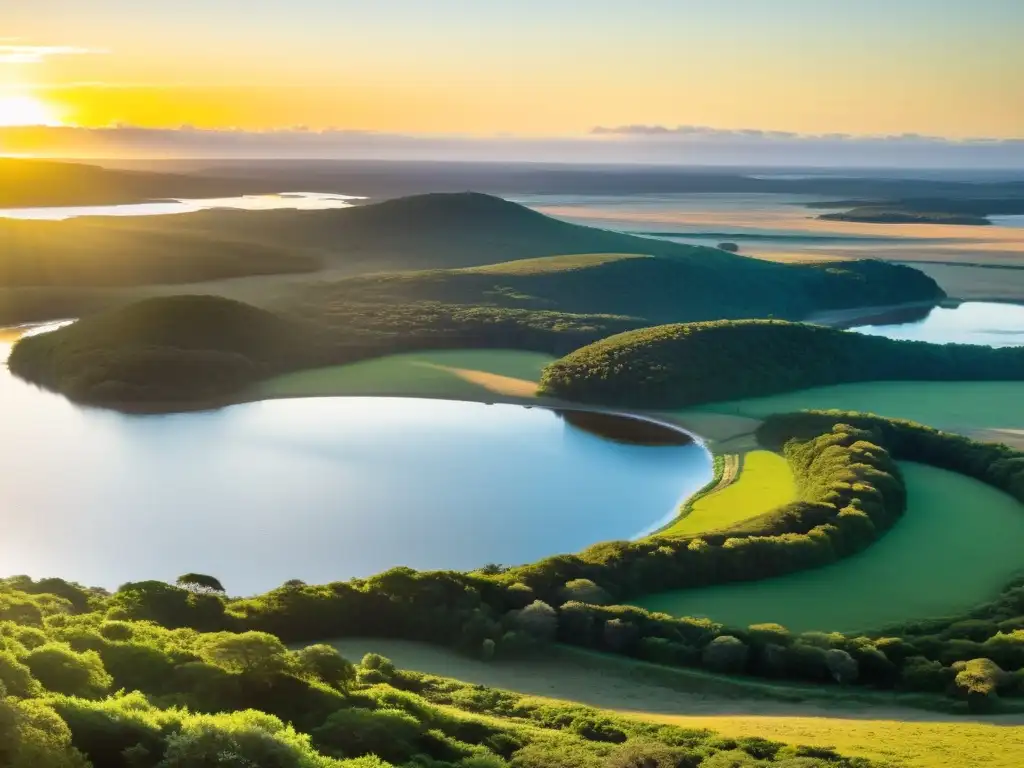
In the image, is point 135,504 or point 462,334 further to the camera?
point 462,334

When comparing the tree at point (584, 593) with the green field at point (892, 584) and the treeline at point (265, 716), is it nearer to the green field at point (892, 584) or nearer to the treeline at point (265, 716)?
the green field at point (892, 584)

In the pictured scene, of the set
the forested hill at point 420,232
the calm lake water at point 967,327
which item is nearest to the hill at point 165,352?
the calm lake water at point 967,327

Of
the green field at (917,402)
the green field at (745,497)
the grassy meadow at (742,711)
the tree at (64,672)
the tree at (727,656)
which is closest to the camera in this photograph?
the tree at (64,672)

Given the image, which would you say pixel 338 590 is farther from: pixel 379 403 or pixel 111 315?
pixel 111 315

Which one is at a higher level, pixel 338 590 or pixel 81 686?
pixel 81 686

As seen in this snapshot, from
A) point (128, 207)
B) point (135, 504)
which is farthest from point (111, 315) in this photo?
point (128, 207)

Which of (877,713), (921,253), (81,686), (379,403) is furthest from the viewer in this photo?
(921,253)

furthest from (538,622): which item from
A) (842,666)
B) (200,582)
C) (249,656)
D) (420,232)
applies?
(420,232)
